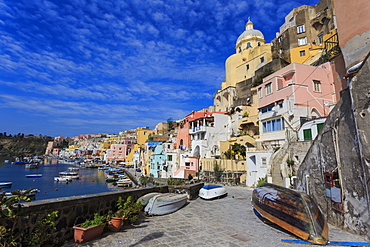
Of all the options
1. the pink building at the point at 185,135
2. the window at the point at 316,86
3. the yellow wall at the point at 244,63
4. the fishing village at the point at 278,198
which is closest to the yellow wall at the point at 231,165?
the fishing village at the point at 278,198

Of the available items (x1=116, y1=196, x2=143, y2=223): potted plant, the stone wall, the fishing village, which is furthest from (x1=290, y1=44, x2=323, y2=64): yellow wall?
(x1=116, y1=196, x2=143, y2=223): potted plant

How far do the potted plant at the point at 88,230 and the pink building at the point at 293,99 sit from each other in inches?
736

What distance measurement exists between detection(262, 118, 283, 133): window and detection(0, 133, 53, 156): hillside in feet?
583

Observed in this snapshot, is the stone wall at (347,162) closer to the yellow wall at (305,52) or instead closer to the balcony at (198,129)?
the balcony at (198,129)

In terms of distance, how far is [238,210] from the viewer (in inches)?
374

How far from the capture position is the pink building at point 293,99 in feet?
66.8

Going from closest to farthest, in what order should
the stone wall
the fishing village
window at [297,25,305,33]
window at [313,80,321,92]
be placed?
the fishing village
the stone wall
window at [313,80,321,92]
window at [297,25,305,33]

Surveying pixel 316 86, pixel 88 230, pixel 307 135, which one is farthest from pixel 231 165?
pixel 88 230

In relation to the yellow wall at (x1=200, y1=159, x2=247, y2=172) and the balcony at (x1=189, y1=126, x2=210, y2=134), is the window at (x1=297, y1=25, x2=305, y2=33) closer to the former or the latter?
the balcony at (x1=189, y1=126, x2=210, y2=134)

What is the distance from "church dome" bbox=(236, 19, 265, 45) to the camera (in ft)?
163

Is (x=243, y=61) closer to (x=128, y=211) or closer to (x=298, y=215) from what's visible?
(x=298, y=215)

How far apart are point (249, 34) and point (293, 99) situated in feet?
118

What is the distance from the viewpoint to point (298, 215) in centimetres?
584

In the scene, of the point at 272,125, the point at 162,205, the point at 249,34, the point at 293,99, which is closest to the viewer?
the point at 162,205
